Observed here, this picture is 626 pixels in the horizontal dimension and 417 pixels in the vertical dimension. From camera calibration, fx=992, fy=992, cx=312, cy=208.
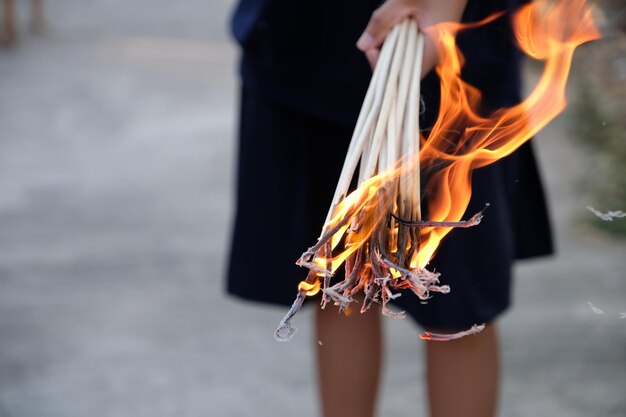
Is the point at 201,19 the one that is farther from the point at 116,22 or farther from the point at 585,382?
the point at 585,382

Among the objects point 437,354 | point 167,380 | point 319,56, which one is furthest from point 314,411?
point 319,56

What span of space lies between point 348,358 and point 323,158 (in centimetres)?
40

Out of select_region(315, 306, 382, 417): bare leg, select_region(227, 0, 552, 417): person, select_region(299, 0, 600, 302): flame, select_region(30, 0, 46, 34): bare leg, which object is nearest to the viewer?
select_region(299, 0, 600, 302): flame

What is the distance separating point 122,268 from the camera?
344 cm

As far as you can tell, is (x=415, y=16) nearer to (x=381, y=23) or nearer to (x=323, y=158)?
(x=381, y=23)

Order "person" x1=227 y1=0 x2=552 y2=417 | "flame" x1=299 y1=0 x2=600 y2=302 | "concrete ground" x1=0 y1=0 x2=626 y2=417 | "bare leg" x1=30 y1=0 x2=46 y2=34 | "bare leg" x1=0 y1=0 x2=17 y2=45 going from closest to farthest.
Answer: "flame" x1=299 y1=0 x2=600 y2=302
"person" x1=227 y1=0 x2=552 y2=417
"concrete ground" x1=0 y1=0 x2=626 y2=417
"bare leg" x1=0 y1=0 x2=17 y2=45
"bare leg" x1=30 y1=0 x2=46 y2=34

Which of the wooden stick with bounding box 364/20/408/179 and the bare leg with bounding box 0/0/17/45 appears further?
the bare leg with bounding box 0/0/17/45

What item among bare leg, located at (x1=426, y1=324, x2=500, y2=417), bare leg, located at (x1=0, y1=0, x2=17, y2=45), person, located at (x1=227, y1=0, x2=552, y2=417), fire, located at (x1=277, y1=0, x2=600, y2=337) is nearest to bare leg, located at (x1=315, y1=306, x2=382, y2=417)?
person, located at (x1=227, y1=0, x2=552, y2=417)

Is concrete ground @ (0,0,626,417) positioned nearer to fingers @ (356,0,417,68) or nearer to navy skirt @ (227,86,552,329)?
navy skirt @ (227,86,552,329)

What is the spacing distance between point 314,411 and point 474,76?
3.80ft

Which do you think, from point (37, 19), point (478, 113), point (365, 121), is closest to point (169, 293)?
point (478, 113)

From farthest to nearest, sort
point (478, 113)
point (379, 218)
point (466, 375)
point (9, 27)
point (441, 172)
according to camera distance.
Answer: point (9, 27)
point (466, 375)
point (478, 113)
point (441, 172)
point (379, 218)

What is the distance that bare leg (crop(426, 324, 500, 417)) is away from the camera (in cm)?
180

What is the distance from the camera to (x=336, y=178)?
1.90m
